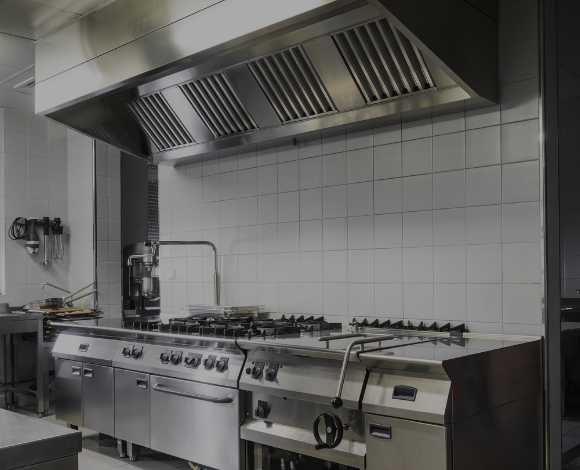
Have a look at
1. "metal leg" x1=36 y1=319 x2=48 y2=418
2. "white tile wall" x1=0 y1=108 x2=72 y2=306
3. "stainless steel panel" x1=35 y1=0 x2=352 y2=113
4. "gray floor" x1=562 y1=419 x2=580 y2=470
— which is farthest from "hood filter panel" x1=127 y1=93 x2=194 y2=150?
"white tile wall" x1=0 y1=108 x2=72 y2=306

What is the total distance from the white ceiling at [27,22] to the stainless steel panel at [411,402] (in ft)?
8.48

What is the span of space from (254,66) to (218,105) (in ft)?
1.66

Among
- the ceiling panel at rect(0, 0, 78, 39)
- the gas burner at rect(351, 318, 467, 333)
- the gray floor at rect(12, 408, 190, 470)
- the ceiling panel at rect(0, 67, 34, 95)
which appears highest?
the ceiling panel at rect(0, 67, 34, 95)

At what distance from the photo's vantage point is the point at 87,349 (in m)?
3.59

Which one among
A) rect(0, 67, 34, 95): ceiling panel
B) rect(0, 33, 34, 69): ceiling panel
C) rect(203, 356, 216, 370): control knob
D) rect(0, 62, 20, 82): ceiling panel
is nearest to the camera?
rect(203, 356, 216, 370): control knob

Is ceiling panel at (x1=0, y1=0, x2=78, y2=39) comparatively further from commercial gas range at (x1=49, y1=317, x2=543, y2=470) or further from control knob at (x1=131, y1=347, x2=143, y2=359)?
control knob at (x1=131, y1=347, x2=143, y2=359)

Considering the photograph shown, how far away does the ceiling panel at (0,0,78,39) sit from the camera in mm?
3471

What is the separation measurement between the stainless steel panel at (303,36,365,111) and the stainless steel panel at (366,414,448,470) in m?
1.55

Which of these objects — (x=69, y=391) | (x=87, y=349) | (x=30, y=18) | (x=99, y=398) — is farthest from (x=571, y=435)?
(x=30, y=18)

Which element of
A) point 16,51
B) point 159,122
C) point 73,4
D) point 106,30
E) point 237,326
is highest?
point 16,51

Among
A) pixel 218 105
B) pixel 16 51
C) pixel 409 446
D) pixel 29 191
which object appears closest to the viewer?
pixel 409 446

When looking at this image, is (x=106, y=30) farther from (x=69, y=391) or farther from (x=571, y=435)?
(x=571, y=435)

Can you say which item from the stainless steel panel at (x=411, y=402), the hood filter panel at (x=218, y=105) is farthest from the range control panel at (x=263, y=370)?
the hood filter panel at (x=218, y=105)

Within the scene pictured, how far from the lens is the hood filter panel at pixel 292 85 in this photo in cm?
291
